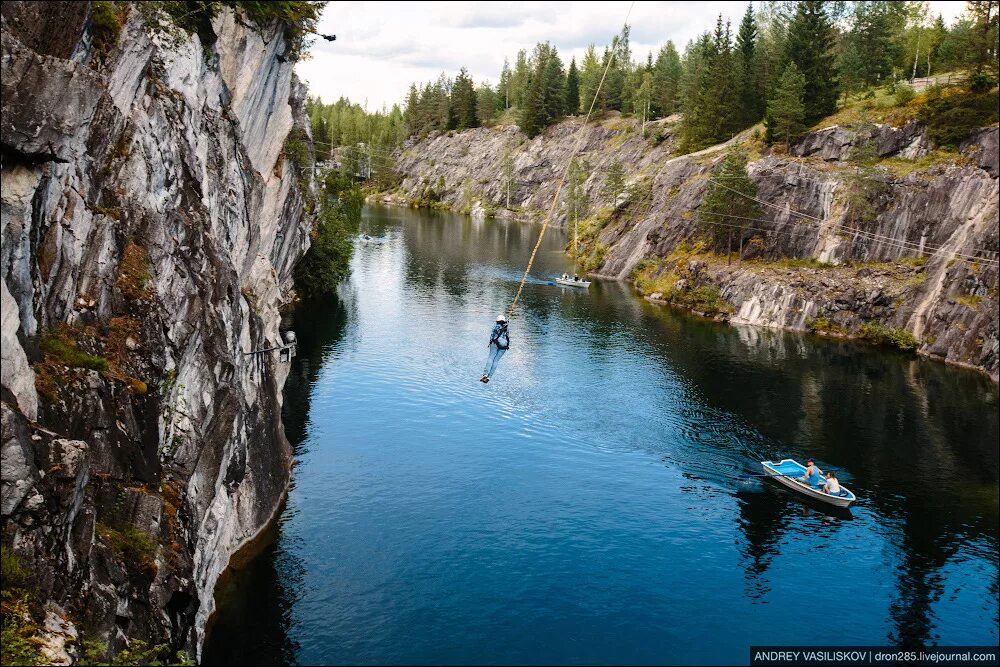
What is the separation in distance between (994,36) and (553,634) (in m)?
84.3

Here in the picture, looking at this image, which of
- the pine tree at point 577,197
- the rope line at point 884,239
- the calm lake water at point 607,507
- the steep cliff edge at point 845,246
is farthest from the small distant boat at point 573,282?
the pine tree at point 577,197

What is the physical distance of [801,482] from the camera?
45.0m

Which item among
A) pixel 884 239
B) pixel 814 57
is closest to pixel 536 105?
pixel 814 57

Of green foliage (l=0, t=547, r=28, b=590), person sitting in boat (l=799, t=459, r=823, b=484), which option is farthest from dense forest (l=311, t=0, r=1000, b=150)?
green foliage (l=0, t=547, r=28, b=590)

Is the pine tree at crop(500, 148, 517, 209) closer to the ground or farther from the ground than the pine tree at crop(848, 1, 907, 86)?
closer to the ground

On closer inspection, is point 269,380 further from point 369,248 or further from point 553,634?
point 369,248

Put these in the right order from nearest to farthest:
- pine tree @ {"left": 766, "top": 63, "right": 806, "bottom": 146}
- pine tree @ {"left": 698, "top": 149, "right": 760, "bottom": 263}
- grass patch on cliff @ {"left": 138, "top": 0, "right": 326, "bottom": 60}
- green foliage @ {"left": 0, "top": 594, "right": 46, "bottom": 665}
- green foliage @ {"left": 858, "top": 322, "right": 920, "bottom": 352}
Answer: green foliage @ {"left": 0, "top": 594, "right": 46, "bottom": 665} < grass patch on cliff @ {"left": 138, "top": 0, "right": 326, "bottom": 60} < green foliage @ {"left": 858, "top": 322, "right": 920, "bottom": 352} < pine tree @ {"left": 698, "top": 149, "right": 760, "bottom": 263} < pine tree @ {"left": 766, "top": 63, "right": 806, "bottom": 146}

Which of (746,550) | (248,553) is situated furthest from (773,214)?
(248,553)

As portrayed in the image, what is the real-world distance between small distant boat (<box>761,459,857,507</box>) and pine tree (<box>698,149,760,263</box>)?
55.1 metres

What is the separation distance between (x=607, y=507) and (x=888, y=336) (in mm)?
50400

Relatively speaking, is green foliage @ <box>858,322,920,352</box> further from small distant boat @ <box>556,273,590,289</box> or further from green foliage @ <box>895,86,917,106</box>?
small distant boat @ <box>556,273,590,289</box>

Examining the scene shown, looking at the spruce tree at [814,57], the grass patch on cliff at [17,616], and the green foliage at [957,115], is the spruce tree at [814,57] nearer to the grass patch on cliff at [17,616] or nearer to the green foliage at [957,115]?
the green foliage at [957,115]

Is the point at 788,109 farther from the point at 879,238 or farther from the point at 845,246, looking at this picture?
the point at 879,238

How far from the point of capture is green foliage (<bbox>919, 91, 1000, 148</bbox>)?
86406 mm
